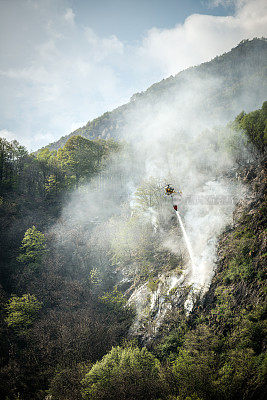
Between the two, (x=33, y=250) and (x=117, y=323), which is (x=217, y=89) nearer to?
(x=33, y=250)

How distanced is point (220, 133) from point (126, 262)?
28.1 meters

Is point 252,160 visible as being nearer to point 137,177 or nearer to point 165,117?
point 137,177

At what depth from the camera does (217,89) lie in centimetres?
8512

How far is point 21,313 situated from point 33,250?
36.7 ft

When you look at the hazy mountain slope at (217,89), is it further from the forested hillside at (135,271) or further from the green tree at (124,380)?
the green tree at (124,380)

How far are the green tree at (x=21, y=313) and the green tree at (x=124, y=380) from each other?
11130 millimetres

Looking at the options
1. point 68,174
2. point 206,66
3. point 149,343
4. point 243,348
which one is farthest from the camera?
point 206,66

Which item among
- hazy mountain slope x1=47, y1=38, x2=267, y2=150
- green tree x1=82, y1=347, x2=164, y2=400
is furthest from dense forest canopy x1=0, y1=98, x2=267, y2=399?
hazy mountain slope x1=47, y1=38, x2=267, y2=150

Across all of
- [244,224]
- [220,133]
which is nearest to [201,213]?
[244,224]

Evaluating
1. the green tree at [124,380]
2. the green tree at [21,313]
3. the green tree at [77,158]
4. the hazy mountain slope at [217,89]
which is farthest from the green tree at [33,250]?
the hazy mountain slope at [217,89]

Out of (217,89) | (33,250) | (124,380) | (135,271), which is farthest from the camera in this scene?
(217,89)

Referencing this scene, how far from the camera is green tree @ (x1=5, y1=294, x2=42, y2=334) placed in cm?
1880

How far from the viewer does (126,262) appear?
28125mm

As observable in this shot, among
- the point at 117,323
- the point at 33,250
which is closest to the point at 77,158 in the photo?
the point at 33,250
